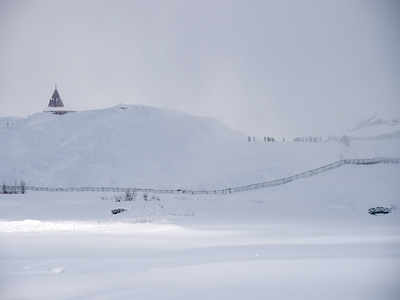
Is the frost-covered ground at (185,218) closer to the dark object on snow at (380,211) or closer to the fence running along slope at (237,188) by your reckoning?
the dark object on snow at (380,211)

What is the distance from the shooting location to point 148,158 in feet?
192

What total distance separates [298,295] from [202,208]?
944 inches

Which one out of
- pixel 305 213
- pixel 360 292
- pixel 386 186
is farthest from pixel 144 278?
pixel 386 186

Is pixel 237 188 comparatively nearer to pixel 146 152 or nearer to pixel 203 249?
pixel 146 152

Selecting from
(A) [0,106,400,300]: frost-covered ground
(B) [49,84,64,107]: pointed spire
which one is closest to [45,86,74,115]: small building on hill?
(B) [49,84,64,107]: pointed spire

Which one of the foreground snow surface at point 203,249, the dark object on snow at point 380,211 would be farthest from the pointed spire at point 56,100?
the dark object on snow at point 380,211

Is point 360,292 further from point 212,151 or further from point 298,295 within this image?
point 212,151

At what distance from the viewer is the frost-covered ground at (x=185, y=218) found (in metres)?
12.0

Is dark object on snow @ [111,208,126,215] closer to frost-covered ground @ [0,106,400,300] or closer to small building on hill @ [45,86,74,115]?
frost-covered ground @ [0,106,400,300]

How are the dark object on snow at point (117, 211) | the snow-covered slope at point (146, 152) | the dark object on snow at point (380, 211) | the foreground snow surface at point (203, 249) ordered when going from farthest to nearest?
the snow-covered slope at point (146, 152) < the dark object on snow at point (117, 211) < the dark object on snow at point (380, 211) < the foreground snow surface at point (203, 249)

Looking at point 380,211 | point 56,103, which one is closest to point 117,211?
point 380,211

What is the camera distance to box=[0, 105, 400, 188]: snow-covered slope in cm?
5122

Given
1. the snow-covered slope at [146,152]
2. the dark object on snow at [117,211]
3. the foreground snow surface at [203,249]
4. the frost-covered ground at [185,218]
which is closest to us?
the foreground snow surface at [203,249]

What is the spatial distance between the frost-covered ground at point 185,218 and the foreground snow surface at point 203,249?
0.19ft
